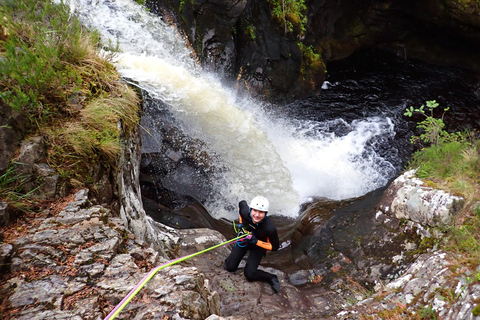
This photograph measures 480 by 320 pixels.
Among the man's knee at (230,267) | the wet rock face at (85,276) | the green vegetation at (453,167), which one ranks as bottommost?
the man's knee at (230,267)

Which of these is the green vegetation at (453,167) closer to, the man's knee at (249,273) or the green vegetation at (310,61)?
the man's knee at (249,273)

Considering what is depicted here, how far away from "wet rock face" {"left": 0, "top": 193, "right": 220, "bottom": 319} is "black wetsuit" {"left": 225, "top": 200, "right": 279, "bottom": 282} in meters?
1.78

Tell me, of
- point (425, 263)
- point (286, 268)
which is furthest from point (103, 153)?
point (425, 263)

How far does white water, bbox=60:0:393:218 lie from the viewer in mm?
6145

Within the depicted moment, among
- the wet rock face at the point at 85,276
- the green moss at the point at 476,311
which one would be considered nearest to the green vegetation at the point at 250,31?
the wet rock face at the point at 85,276

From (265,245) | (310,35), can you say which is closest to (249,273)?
(265,245)

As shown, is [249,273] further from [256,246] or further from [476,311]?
[476,311]

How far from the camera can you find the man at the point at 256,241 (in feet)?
14.6

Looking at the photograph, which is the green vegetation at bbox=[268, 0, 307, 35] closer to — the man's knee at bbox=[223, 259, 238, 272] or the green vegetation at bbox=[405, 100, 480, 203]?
the green vegetation at bbox=[405, 100, 480, 203]

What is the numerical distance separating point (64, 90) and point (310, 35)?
339 inches

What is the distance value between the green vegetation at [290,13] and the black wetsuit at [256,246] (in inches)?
254

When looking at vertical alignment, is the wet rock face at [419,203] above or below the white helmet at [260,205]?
above

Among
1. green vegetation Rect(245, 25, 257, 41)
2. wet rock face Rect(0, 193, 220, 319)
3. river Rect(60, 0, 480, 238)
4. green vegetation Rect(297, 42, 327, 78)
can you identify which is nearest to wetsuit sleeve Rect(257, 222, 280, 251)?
wet rock face Rect(0, 193, 220, 319)

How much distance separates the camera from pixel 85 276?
255 cm
